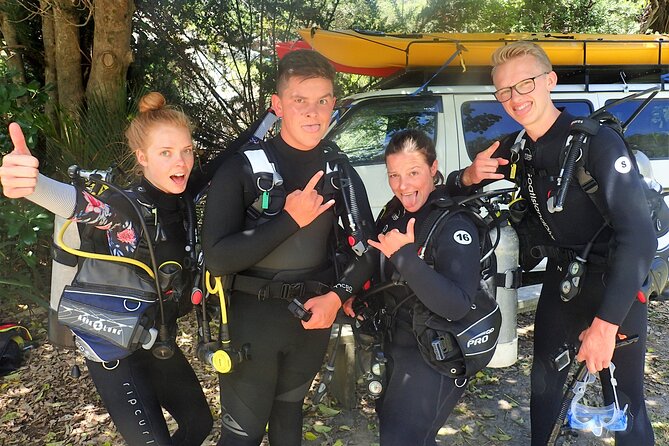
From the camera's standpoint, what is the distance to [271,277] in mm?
1977

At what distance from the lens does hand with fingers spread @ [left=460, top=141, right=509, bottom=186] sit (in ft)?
7.57

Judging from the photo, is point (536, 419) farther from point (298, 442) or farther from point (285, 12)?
point (285, 12)

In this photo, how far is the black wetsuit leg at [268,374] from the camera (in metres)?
1.92

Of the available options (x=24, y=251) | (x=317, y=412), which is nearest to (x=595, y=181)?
(x=317, y=412)

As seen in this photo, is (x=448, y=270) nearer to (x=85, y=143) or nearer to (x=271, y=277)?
(x=271, y=277)

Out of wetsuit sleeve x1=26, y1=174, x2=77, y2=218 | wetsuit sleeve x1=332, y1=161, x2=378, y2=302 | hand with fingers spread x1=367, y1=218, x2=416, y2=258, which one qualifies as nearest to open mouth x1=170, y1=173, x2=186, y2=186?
wetsuit sleeve x1=26, y1=174, x2=77, y2=218

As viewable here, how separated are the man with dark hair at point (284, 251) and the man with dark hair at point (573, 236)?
0.77 meters

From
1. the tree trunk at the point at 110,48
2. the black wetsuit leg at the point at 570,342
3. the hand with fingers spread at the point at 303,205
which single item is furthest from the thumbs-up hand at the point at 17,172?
the tree trunk at the point at 110,48

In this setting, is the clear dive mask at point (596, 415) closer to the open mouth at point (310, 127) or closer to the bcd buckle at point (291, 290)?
the bcd buckle at point (291, 290)

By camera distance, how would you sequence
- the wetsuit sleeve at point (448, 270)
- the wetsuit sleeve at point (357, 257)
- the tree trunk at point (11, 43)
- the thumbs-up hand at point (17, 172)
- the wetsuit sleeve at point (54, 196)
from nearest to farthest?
the thumbs-up hand at point (17, 172), the wetsuit sleeve at point (54, 196), the wetsuit sleeve at point (448, 270), the wetsuit sleeve at point (357, 257), the tree trunk at point (11, 43)

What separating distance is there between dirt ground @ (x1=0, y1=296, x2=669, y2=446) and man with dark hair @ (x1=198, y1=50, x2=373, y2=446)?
4.64 feet

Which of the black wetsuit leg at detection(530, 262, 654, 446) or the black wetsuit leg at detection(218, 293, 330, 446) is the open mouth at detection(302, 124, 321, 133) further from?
the black wetsuit leg at detection(530, 262, 654, 446)

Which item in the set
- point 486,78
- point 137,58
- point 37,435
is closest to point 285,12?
point 137,58

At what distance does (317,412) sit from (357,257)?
1.93 metres
